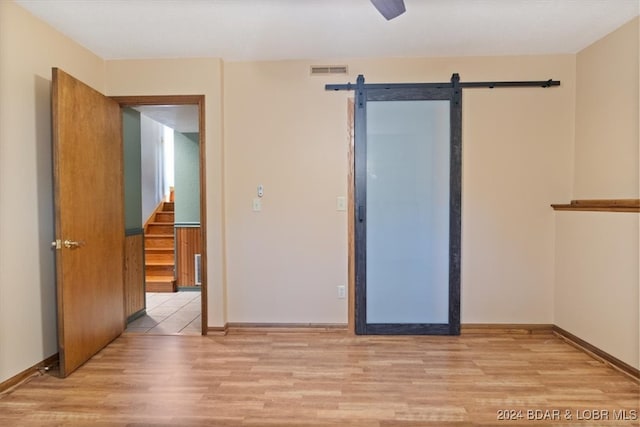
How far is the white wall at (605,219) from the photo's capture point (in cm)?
241

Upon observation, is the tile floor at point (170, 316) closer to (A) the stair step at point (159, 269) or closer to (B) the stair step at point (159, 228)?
(A) the stair step at point (159, 269)

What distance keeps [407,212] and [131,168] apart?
2807 millimetres

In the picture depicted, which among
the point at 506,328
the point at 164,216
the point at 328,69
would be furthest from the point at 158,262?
the point at 506,328

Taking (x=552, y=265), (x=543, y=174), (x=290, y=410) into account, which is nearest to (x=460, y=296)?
(x=552, y=265)

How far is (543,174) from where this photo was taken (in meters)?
3.07

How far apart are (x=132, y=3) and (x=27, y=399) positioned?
259cm

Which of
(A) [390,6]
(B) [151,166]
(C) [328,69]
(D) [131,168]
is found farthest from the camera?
(B) [151,166]

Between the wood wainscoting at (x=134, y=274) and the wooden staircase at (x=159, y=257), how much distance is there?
3.53 feet

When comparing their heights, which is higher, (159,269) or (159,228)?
(159,228)

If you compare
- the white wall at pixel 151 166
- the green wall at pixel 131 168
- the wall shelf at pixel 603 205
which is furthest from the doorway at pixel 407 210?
the white wall at pixel 151 166

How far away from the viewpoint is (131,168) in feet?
11.5

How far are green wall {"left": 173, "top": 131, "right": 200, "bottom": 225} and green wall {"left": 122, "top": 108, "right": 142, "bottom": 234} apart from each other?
1459 millimetres

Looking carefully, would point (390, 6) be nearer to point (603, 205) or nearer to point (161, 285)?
point (603, 205)

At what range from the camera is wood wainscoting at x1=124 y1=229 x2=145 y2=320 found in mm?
3465
